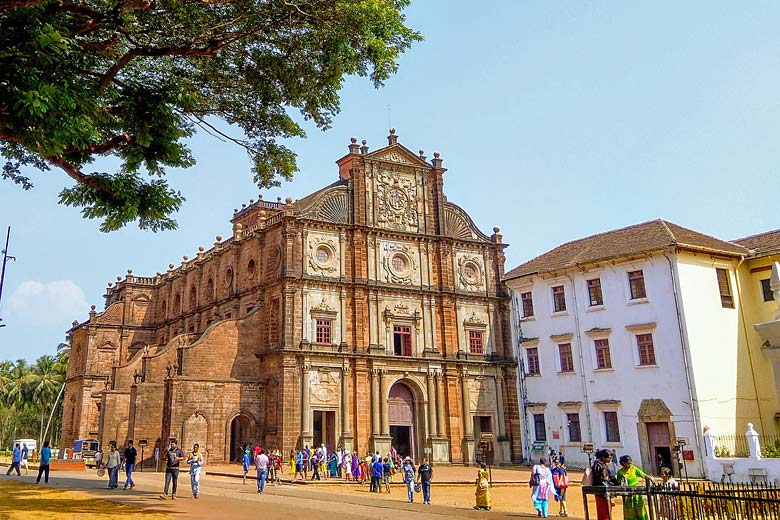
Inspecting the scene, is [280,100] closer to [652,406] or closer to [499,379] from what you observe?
[652,406]

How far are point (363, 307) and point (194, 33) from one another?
995 inches

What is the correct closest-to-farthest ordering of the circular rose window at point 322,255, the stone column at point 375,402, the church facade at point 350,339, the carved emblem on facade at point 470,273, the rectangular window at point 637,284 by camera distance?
1. the rectangular window at point 637,284
2. the church facade at point 350,339
3. the stone column at point 375,402
4. the circular rose window at point 322,255
5. the carved emblem on facade at point 470,273

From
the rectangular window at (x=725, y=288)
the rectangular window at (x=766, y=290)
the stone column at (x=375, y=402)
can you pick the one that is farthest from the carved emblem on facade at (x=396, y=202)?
the rectangular window at (x=766, y=290)

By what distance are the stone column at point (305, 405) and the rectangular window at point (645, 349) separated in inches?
637

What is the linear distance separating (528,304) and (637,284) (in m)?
7.02

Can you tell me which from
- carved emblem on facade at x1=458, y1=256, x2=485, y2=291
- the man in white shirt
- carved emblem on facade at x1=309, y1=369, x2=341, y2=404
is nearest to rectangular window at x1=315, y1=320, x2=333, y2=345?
carved emblem on facade at x1=309, y1=369, x2=341, y2=404

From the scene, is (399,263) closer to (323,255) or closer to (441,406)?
(323,255)

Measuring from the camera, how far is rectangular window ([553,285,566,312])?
120ft

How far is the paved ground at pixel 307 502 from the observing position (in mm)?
15492

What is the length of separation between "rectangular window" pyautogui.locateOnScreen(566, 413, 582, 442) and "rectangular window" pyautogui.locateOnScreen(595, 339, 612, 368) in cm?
291

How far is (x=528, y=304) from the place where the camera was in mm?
38906

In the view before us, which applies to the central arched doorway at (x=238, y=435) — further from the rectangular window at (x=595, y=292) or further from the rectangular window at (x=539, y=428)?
the rectangular window at (x=595, y=292)

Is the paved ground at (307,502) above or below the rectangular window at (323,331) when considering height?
below

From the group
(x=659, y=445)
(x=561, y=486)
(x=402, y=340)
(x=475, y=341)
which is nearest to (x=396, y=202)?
(x=402, y=340)
